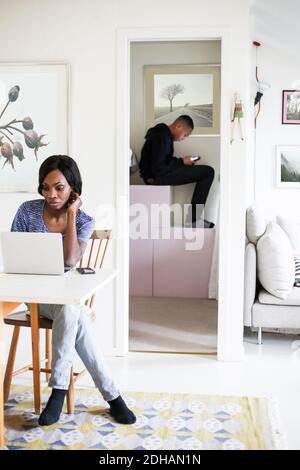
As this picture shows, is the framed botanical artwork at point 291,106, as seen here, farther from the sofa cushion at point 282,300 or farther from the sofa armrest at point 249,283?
the sofa cushion at point 282,300

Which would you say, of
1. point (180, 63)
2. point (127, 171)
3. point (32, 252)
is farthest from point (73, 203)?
point (180, 63)

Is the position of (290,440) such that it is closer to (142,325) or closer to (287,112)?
(142,325)

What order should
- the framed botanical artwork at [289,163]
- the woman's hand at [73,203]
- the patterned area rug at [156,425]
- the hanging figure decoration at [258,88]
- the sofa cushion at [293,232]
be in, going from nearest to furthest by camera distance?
1. the patterned area rug at [156,425]
2. the woman's hand at [73,203]
3. the sofa cushion at [293,232]
4. the hanging figure decoration at [258,88]
5. the framed botanical artwork at [289,163]

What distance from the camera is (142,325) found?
199 inches

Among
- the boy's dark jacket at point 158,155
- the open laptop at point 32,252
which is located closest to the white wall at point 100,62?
the open laptop at point 32,252

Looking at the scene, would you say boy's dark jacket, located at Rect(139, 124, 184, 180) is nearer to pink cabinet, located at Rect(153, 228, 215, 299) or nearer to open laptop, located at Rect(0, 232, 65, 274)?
pink cabinet, located at Rect(153, 228, 215, 299)

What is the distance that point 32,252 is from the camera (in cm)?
290

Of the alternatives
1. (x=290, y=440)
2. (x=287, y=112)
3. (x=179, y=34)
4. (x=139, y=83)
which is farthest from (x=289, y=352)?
(x=139, y=83)

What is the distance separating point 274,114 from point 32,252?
413cm

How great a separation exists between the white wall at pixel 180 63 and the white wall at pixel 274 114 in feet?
1.40

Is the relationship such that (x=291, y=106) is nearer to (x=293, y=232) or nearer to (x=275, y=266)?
(x=293, y=232)

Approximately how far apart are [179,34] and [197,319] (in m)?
2.28

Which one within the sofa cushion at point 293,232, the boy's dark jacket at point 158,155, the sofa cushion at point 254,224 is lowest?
the sofa cushion at point 293,232

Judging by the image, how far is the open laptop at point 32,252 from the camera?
2836 millimetres
